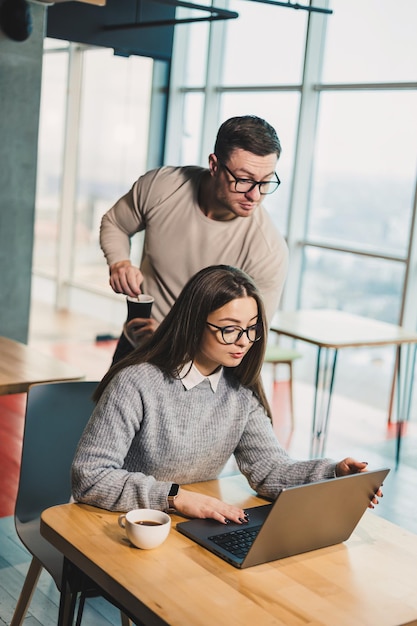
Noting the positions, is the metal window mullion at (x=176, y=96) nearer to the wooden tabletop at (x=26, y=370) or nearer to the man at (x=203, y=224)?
the wooden tabletop at (x=26, y=370)

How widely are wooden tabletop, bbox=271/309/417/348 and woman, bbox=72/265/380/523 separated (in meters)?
2.46

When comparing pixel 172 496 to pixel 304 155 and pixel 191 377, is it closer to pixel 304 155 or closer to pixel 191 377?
pixel 191 377

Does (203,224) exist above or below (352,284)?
above

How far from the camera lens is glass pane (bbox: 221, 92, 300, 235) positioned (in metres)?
6.64

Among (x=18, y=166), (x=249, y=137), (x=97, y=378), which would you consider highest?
(x=249, y=137)

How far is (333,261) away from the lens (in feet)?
21.2

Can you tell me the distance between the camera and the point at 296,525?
62.1 inches

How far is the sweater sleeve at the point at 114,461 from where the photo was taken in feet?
5.71

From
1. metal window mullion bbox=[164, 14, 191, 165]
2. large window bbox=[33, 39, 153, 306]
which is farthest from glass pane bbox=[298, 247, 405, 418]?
large window bbox=[33, 39, 153, 306]

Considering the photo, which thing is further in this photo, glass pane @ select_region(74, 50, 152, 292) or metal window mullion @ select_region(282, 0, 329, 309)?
glass pane @ select_region(74, 50, 152, 292)

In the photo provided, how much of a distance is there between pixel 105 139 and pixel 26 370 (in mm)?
5561

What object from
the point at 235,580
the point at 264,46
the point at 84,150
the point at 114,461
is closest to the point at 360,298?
the point at 264,46

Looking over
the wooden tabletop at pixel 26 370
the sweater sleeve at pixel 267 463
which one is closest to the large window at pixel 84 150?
the wooden tabletop at pixel 26 370

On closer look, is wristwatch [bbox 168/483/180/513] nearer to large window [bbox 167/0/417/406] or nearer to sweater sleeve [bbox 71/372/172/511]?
sweater sleeve [bbox 71/372/172/511]
